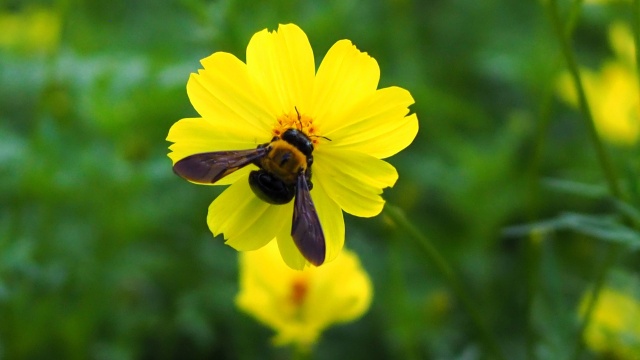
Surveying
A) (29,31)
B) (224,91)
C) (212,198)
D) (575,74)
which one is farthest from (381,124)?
(29,31)

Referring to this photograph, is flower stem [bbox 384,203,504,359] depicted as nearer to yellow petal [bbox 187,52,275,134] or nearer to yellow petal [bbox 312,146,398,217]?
yellow petal [bbox 312,146,398,217]

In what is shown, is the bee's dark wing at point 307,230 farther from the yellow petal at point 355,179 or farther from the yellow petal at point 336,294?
the yellow petal at point 336,294

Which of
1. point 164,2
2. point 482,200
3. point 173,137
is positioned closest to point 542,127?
point 173,137

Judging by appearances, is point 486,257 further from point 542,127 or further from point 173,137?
point 173,137

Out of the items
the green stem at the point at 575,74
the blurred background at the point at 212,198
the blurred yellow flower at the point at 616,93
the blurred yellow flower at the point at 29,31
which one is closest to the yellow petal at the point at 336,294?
the blurred background at the point at 212,198

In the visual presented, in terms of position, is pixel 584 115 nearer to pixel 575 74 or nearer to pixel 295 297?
pixel 575 74

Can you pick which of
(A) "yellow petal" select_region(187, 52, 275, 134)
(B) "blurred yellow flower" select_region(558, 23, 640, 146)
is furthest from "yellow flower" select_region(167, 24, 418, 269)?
(B) "blurred yellow flower" select_region(558, 23, 640, 146)
